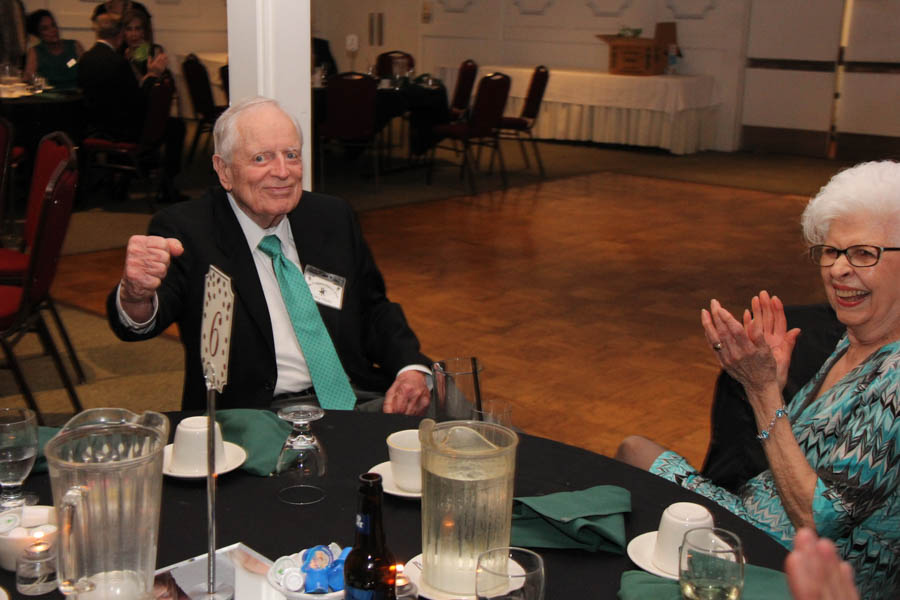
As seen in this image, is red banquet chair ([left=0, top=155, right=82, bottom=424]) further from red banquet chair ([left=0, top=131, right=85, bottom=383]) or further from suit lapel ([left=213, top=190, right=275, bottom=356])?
suit lapel ([left=213, top=190, right=275, bottom=356])

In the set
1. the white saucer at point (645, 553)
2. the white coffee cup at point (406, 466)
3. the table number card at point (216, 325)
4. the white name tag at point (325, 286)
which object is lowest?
the white saucer at point (645, 553)

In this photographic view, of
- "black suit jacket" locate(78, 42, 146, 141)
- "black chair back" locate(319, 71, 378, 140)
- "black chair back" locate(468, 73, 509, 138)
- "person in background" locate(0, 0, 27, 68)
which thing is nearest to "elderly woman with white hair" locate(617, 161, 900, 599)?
"black suit jacket" locate(78, 42, 146, 141)

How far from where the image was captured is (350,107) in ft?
25.9

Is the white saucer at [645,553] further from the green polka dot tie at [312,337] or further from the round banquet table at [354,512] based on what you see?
the green polka dot tie at [312,337]

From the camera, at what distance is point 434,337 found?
4.66m

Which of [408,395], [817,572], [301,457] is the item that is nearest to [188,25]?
[408,395]

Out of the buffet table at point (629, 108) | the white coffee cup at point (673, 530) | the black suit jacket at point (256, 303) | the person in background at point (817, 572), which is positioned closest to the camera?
the person in background at point (817, 572)

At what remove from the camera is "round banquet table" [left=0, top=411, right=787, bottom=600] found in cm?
129

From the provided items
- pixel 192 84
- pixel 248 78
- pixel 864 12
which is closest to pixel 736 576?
pixel 248 78

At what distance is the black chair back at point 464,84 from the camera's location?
9.63 metres

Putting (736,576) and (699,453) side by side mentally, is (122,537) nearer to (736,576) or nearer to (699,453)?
(736,576)

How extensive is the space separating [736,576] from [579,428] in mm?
2543

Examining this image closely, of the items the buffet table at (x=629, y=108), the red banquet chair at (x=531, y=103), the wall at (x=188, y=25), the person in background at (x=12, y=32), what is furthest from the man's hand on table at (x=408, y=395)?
the wall at (x=188, y=25)

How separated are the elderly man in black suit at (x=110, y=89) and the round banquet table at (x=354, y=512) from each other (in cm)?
584
